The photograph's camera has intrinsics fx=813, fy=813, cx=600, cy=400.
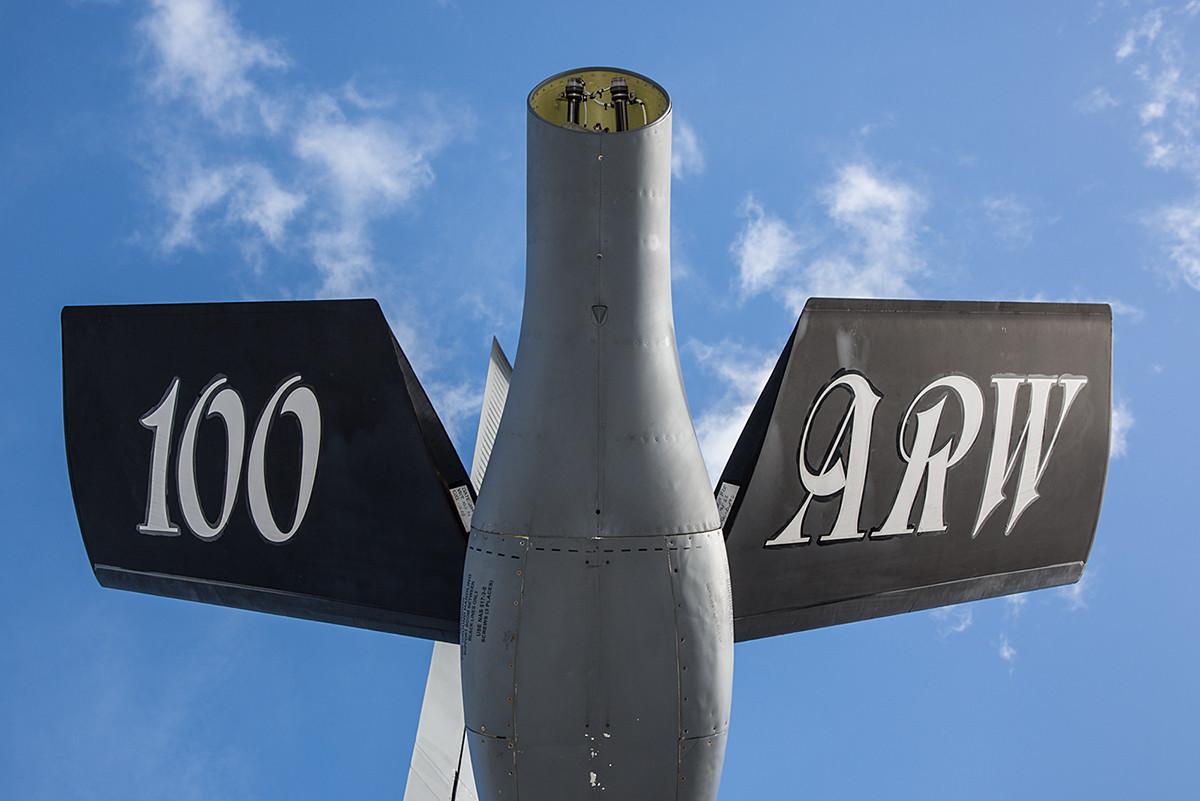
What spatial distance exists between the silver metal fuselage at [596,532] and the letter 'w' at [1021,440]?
3.51m

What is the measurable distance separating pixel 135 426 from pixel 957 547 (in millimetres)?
7334

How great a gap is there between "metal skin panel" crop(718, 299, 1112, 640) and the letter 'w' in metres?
0.01

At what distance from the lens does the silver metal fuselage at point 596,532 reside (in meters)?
4.89

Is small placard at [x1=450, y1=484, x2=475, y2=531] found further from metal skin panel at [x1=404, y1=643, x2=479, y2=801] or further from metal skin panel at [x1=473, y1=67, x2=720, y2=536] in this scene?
metal skin panel at [x1=404, y1=643, x2=479, y2=801]

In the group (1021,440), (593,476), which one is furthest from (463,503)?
(1021,440)

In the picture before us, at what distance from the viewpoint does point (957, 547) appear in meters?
7.32

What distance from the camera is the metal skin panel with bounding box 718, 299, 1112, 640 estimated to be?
6695 mm

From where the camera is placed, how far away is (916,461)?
7.01 meters

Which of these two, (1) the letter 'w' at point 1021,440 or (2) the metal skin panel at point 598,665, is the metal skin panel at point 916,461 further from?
(2) the metal skin panel at point 598,665

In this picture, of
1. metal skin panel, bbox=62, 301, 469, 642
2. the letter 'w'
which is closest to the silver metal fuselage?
metal skin panel, bbox=62, 301, 469, 642

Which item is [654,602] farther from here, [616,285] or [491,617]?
[616,285]

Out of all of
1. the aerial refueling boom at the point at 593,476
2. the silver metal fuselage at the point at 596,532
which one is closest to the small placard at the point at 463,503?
the aerial refueling boom at the point at 593,476

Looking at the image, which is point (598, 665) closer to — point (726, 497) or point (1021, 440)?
→ point (726, 497)

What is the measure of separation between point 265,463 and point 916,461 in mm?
5543
